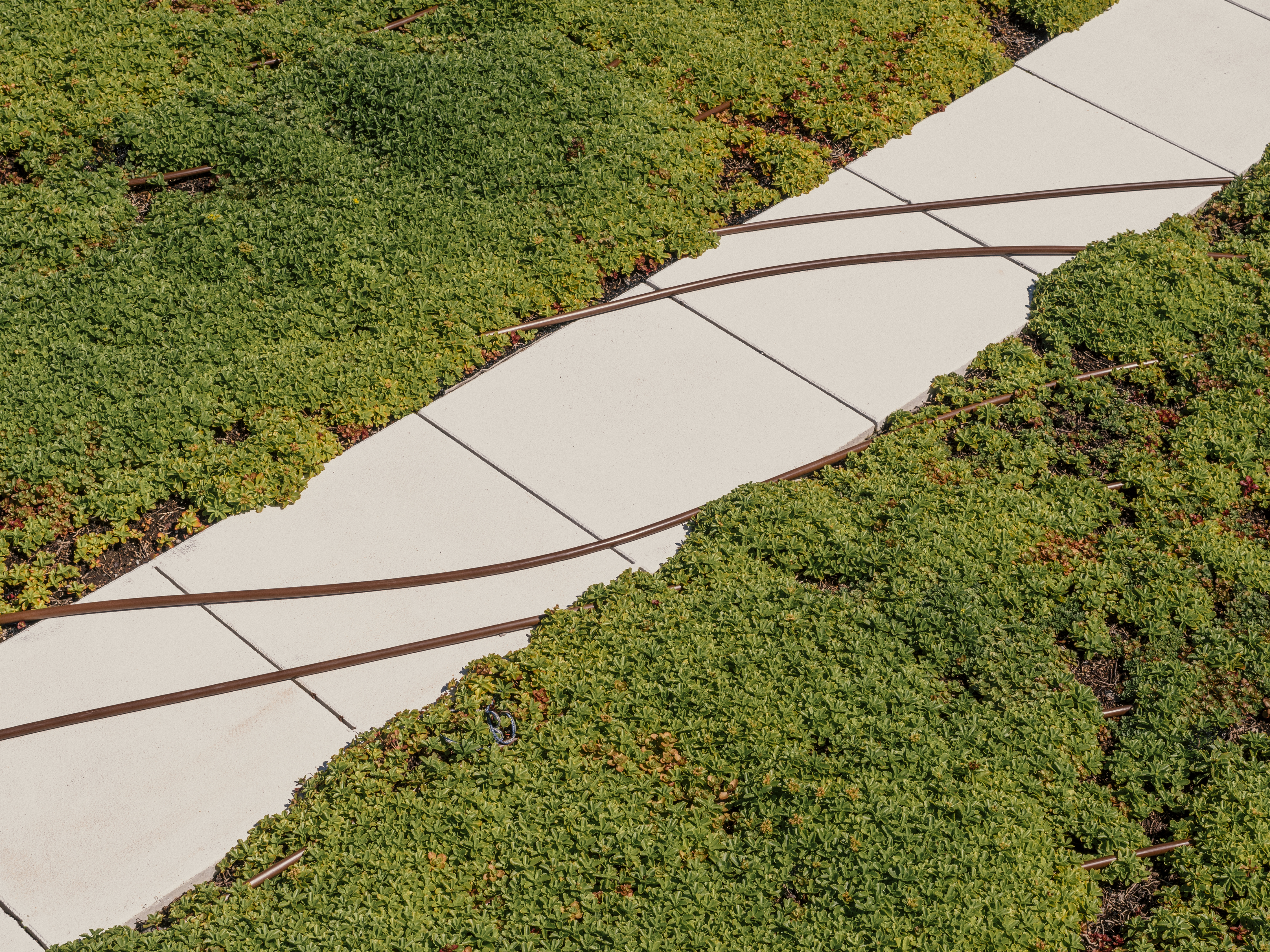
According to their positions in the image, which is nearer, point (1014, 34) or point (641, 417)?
point (641, 417)

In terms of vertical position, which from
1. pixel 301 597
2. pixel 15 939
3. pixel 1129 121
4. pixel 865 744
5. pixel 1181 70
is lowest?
pixel 15 939

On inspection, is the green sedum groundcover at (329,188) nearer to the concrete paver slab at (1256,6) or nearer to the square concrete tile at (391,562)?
the square concrete tile at (391,562)

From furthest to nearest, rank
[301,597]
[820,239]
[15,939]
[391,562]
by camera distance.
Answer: [820,239], [391,562], [301,597], [15,939]

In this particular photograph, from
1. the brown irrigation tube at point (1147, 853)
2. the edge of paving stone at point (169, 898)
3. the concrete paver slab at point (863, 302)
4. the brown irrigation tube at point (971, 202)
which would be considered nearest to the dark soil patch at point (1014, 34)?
the brown irrigation tube at point (971, 202)

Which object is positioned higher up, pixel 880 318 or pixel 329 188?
pixel 329 188

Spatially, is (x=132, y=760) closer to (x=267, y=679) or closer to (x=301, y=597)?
(x=267, y=679)

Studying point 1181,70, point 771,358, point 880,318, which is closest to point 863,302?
point 880,318
